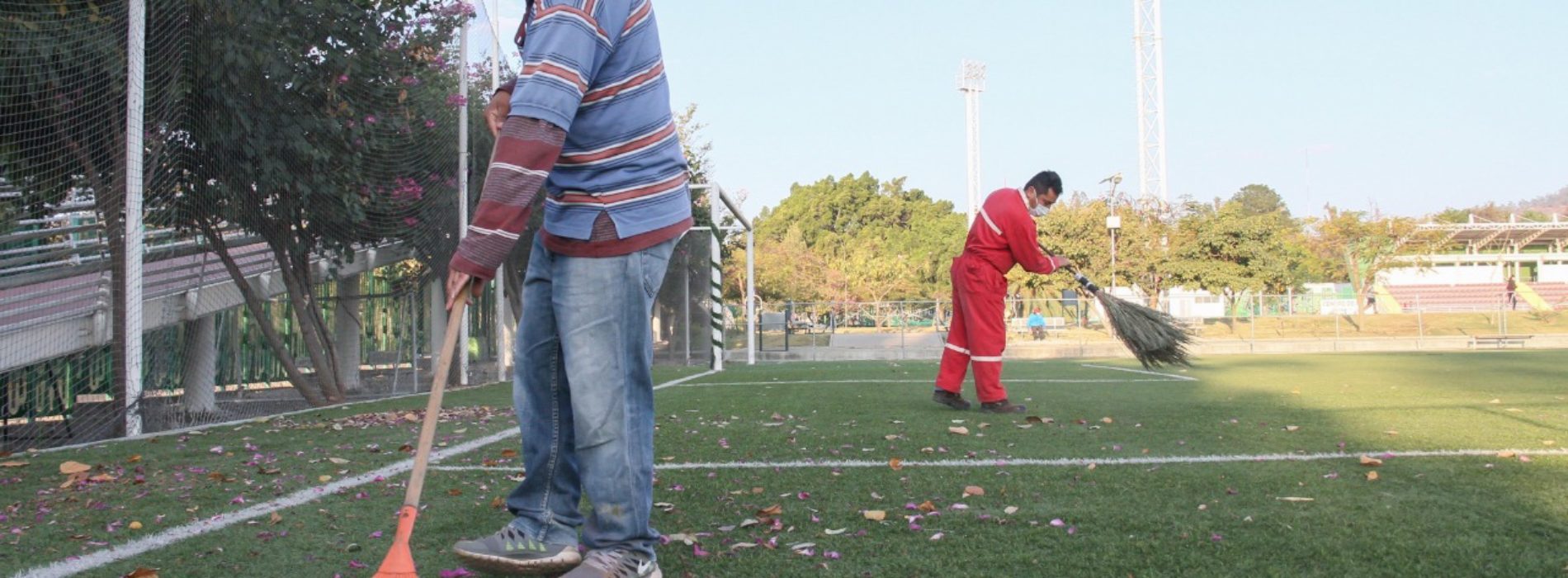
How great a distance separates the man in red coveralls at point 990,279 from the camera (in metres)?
6.81

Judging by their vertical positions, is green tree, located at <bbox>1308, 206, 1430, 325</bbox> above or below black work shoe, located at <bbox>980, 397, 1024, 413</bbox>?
above

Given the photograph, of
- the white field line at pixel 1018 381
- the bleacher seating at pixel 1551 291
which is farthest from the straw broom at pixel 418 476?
the bleacher seating at pixel 1551 291

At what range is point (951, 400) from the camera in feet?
23.4

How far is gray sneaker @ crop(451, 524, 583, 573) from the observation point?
2.53 metres

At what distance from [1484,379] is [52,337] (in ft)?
39.0

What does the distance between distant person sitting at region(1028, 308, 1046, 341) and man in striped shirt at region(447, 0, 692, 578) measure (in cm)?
2539

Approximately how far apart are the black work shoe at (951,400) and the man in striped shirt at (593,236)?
464 cm

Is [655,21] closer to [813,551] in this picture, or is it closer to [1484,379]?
[813,551]

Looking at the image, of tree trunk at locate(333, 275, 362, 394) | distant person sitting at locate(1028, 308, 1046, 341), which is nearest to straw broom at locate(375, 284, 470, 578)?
tree trunk at locate(333, 275, 362, 394)

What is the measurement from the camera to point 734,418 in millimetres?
6426

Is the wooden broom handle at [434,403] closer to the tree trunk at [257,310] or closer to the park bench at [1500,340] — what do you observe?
the tree trunk at [257,310]

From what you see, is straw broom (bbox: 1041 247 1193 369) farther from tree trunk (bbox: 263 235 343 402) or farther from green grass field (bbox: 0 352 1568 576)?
tree trunk (bbox: 263 235 343 402)

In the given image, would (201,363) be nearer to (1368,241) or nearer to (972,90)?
(1368,241)

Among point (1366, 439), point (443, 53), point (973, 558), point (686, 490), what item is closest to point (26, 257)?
point (443, 53)
